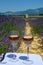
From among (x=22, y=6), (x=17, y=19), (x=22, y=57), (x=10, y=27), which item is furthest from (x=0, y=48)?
(x=22, y=57)

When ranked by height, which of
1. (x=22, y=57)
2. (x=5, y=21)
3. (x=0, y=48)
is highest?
(x=5, y=21)

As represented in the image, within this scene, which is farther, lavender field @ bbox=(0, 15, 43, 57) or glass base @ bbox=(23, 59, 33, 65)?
lavender field @ bbox=(0, 15, 43, 57)

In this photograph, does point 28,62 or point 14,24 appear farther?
point 14,24

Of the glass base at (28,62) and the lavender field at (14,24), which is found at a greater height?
the lavender field at (14,24)

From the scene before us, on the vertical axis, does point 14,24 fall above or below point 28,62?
above

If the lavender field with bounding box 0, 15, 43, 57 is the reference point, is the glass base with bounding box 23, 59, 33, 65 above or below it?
below

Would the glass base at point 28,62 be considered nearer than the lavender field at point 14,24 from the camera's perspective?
Yes

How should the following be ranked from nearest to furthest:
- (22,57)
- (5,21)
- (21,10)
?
(22,57)
(21,10)
(5,21)

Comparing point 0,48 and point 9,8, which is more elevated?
point 9,8

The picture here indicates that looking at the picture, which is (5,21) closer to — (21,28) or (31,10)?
(21,28)

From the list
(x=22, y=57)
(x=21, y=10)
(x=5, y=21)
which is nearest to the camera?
(x=22, y=57)

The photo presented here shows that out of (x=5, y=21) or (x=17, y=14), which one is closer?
(x=17, y=14)
